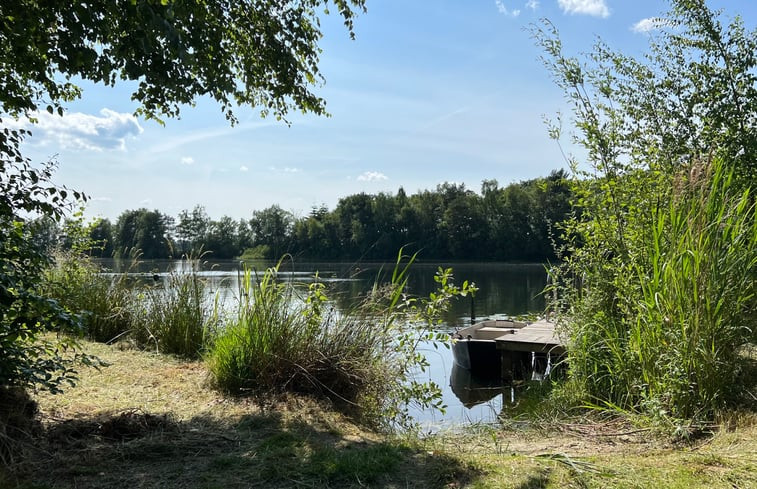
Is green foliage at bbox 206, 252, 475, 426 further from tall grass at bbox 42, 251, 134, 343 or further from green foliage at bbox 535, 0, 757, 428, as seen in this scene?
tall grass at bbox 42, 251, 134, 343

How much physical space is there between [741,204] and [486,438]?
2755 millimetres

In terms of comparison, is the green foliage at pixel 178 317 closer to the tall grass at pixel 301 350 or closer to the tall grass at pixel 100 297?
the tall grass at pixel 100 297

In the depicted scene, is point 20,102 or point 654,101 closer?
point 20,102

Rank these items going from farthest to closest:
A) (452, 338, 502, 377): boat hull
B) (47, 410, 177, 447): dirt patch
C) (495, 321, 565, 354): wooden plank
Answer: (452, 338, 502, 377): boat hull < (495, 321, 565, 354): wooden plank < (47, 410, 177, 447): dirt patch

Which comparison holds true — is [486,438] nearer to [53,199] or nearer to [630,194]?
[630,194]

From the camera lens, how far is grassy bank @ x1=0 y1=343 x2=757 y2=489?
9.12ft

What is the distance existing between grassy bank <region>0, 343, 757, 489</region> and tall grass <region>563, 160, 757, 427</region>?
0.37 metres

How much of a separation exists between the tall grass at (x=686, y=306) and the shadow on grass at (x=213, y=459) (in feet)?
6.44

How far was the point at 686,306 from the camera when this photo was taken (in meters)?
3.86

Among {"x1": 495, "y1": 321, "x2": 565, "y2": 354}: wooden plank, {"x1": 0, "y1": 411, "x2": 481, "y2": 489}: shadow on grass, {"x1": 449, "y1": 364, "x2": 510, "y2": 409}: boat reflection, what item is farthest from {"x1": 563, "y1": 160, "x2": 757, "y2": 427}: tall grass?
{"x1": 449, "y1": 364, "x2": 510, "y2": 409}: boat reflection

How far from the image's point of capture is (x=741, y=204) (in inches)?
163

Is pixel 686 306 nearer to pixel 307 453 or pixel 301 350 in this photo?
pixel 307 453

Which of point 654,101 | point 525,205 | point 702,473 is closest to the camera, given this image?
point 702,473

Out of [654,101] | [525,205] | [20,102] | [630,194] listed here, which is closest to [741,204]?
[630,194]
